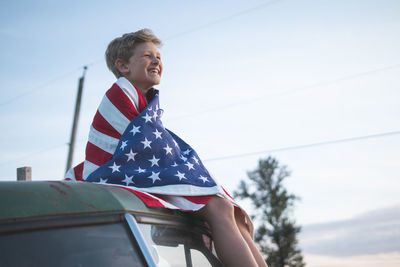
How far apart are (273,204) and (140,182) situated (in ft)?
105

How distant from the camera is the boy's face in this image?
9.23 feet

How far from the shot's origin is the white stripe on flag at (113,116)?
2395 millimetres

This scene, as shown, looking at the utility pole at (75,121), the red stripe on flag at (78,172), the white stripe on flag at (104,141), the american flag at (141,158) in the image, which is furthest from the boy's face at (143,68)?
the utility pole at (75,121)

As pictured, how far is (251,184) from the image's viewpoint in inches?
1345

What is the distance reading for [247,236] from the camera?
2266 mm

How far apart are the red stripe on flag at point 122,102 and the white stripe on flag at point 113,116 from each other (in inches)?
0.8

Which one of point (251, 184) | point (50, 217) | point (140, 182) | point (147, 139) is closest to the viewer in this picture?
point (50, 217)

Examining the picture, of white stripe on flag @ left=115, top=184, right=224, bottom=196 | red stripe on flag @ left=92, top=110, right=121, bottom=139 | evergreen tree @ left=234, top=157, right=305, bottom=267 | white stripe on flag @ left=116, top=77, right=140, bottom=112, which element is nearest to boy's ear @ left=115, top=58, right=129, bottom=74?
white stripe on flag @ left=116, top=77, right=140, bottom=112

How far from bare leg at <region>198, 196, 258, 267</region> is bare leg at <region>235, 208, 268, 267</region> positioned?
17 cm

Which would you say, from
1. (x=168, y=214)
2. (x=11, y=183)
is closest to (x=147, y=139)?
(x=168, y=214)

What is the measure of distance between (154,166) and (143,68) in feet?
2.78

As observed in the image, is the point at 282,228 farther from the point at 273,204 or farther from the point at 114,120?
the point at 114,120

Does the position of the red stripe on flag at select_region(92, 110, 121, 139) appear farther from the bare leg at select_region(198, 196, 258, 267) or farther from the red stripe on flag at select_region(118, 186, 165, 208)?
the bare leg at select_region(198, 196, 258, 267)

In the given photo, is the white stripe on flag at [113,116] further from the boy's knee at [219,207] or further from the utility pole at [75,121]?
the utility pole at [75,121]
